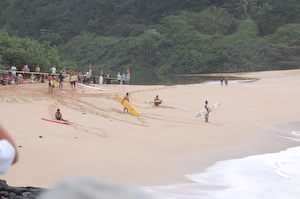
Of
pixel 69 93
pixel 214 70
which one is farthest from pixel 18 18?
pixel 69 93

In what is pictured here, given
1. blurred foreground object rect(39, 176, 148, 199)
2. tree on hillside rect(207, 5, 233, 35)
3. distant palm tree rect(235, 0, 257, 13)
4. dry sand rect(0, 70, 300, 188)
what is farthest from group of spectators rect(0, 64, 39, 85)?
distant palm tree rect(235, 0, 257, 13)

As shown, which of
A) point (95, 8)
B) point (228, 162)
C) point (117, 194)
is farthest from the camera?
point (95, 8)

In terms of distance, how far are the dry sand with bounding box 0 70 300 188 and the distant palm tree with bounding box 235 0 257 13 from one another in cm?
6724

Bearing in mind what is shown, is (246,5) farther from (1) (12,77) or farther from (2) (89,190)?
(2) (89,190)

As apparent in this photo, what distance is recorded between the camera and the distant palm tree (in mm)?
84875

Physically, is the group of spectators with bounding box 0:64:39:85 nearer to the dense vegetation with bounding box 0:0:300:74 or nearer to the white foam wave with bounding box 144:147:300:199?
the dense vegetation with bounding box 0:0:300:74

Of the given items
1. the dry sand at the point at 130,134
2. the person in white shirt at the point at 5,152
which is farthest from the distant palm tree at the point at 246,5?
the person in white shirt at the point at 5,152

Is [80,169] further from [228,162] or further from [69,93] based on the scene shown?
[69,93]

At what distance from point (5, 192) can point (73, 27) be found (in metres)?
101

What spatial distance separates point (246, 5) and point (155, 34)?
26127mm

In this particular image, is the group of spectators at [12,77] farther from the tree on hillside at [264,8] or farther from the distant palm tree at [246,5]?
the distant palm tree at [246,5]

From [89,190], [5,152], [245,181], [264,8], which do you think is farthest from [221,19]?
[89,190]

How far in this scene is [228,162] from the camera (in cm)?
946

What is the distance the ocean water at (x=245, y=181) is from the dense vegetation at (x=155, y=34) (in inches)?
887
